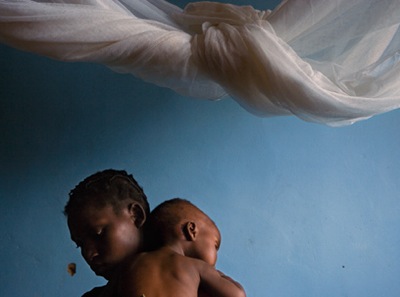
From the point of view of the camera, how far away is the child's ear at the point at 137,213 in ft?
3.19

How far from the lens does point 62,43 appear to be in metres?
0.92

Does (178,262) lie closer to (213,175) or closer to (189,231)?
(189,231)

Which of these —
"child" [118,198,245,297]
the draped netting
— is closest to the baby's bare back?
"child" [118,198,245,297]

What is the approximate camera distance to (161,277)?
34.8 inches

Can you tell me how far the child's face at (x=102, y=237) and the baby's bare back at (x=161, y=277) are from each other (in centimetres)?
4

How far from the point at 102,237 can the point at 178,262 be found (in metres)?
0.12

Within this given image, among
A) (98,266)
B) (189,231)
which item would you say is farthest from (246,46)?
(98,266)

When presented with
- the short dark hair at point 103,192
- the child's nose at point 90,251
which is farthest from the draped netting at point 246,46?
the child's nose at point 90,251

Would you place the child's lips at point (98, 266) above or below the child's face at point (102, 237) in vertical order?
below

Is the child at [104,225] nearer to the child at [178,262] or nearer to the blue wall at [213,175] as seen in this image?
the child at [178,262]

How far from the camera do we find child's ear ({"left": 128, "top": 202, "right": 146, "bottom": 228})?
97 cm

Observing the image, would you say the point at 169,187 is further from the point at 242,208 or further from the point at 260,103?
the point at 260,103

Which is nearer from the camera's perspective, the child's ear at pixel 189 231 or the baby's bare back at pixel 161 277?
the baby's bare back at pixel 161 277

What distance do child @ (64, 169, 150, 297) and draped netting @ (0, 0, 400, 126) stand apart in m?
0.20
